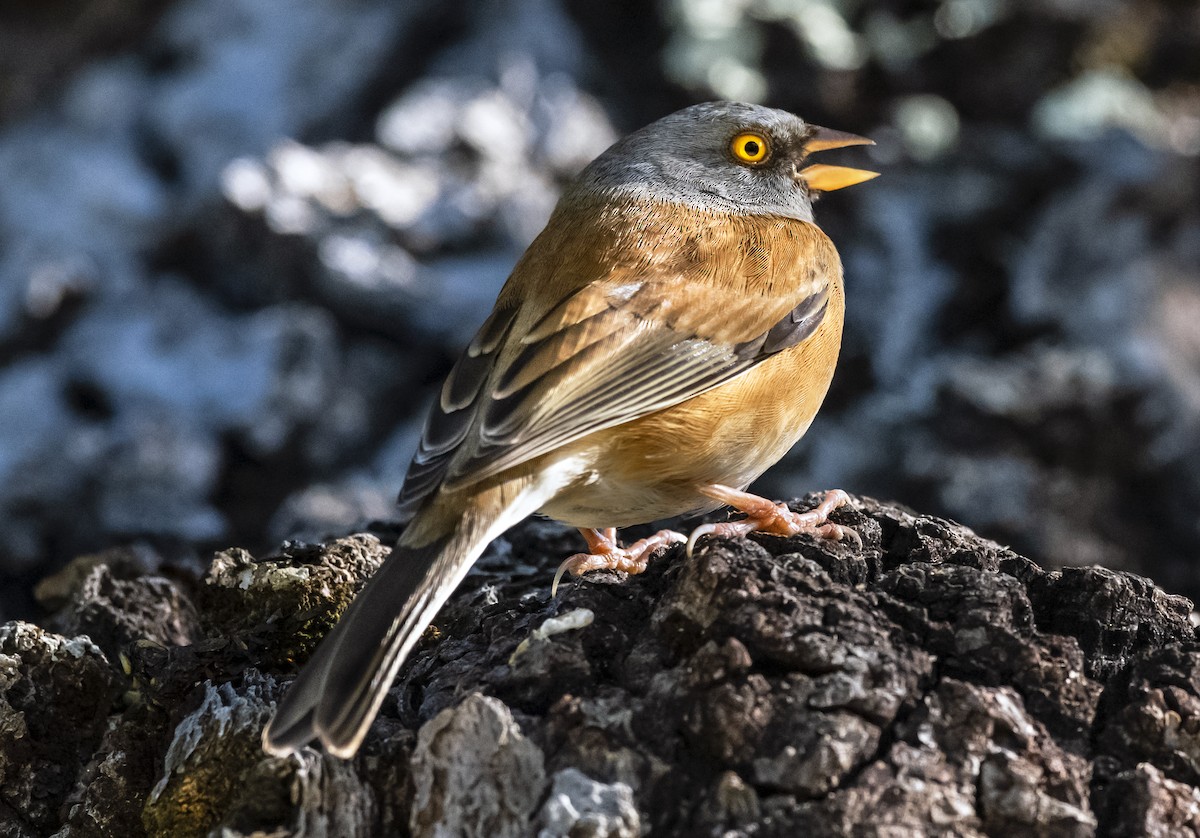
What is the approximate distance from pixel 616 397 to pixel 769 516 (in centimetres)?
54

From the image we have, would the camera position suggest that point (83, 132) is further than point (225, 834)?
Yes

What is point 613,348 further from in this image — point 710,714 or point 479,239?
point 479,239

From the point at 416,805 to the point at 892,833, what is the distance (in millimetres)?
935

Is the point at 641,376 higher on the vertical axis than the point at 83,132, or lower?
lower

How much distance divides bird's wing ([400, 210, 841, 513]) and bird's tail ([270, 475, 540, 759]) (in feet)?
0.46

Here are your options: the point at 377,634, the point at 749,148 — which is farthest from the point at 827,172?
the point at 377,634

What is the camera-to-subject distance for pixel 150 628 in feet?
11.8

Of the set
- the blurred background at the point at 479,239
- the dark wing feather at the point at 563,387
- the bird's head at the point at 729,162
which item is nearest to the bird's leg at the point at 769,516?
the dark wing feather at the point at 563,387

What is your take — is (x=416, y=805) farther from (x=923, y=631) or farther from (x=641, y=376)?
(x=641, y=376)

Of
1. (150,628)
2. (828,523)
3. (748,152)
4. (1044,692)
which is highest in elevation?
(748,152)

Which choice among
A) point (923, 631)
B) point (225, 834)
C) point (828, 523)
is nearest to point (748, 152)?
point (828, 523)

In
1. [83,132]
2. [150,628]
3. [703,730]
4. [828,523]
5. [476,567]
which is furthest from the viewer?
[83,132]

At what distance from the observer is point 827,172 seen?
4691 mm

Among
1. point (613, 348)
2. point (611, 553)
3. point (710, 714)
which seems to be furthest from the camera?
point (611, 553)
